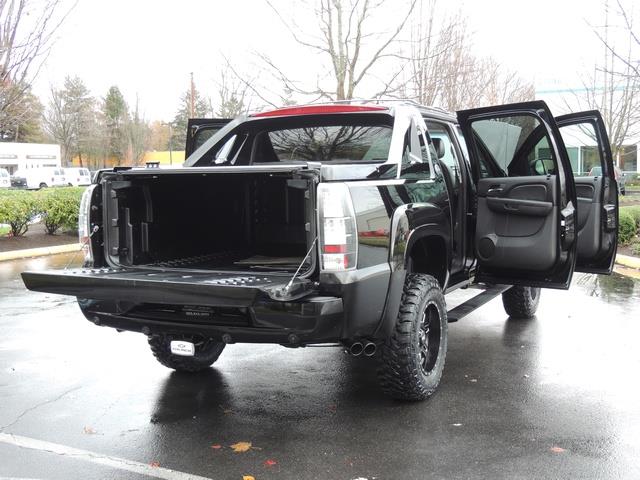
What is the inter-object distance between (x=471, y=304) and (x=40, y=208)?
38.1 feet

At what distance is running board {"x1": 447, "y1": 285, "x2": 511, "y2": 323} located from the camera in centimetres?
517

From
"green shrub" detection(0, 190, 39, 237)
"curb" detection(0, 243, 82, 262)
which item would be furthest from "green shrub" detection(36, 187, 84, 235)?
"curb" detection(0, 243, 82, 262)

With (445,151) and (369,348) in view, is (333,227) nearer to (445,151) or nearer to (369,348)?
(369,348)

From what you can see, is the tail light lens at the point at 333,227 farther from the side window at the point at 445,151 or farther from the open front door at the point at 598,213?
the open front door at the point at 598,213

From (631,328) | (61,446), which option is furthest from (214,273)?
(631,328)

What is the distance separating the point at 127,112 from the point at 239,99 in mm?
32191

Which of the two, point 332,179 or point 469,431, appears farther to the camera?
point 469,431

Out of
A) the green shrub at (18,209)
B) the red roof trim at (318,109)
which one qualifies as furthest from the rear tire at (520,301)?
the green shrub at (18,209)

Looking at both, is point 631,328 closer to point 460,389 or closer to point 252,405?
point 460,389

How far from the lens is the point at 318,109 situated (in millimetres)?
5293

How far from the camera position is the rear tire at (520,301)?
7.35m

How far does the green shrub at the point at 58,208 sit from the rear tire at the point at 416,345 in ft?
38.9

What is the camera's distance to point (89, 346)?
6.45 metres

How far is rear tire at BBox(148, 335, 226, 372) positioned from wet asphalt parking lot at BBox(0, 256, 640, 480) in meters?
0.10
